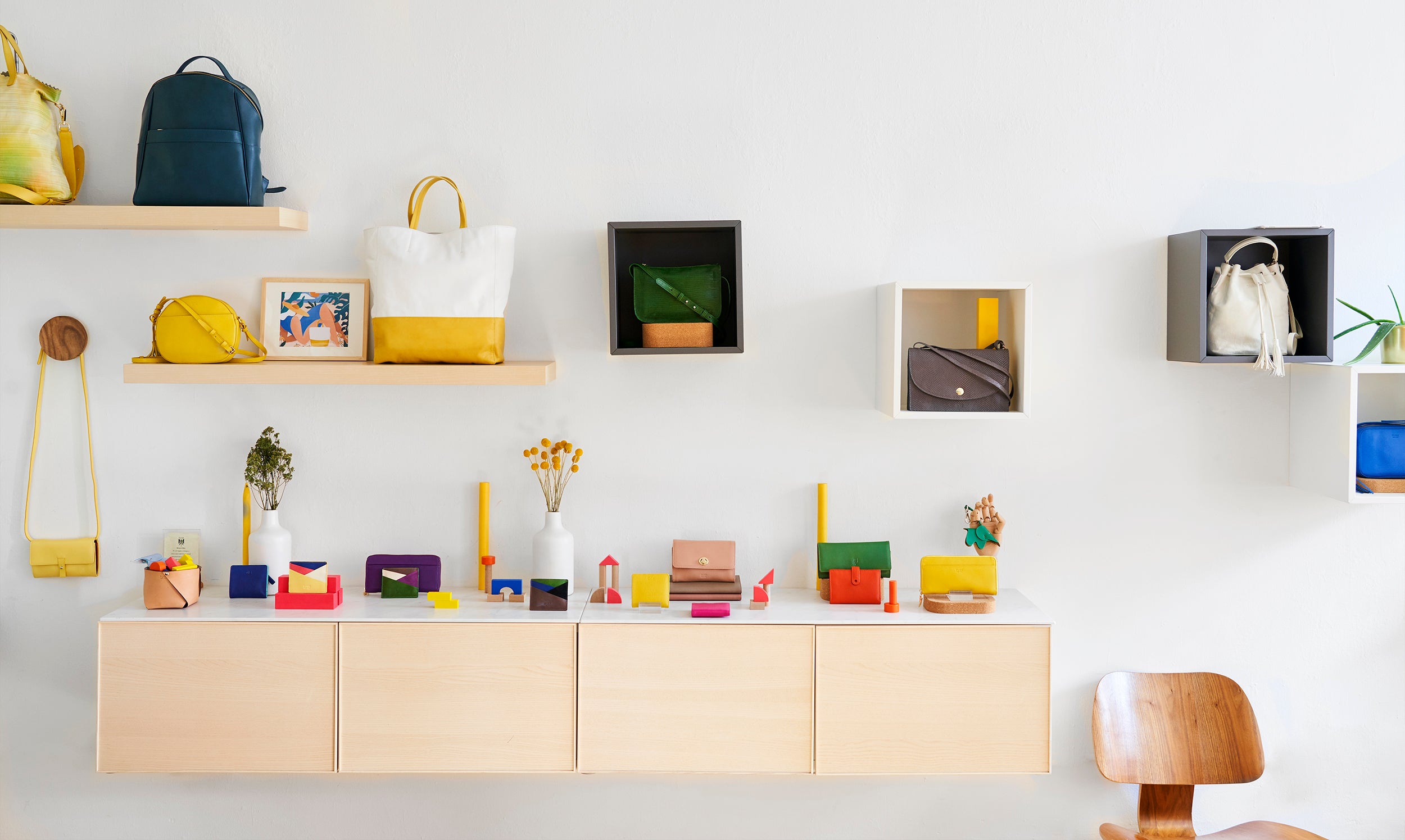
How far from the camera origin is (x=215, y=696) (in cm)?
198

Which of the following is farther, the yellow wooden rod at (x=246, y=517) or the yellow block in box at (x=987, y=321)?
the yellow wooden rod at (x=246, y=517)

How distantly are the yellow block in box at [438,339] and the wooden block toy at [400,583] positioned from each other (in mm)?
503

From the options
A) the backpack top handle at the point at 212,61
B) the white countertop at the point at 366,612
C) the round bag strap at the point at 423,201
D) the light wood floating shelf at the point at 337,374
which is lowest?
the white countertop at the point at 366,612

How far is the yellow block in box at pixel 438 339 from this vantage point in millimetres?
2025

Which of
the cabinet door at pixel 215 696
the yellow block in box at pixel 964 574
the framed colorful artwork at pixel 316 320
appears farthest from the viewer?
the framed colorful artwork at pixel 316 320

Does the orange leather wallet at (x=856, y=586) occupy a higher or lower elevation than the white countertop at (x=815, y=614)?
higher

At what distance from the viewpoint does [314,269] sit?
7.30 ft

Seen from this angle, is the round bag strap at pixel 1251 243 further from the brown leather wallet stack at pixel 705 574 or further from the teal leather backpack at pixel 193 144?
the teal leather backpack at pixel 193 144

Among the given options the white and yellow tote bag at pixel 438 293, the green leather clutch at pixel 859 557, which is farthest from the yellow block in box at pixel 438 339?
the green leather clutch at pixel 859 557

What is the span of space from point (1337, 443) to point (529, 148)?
6.53 ft

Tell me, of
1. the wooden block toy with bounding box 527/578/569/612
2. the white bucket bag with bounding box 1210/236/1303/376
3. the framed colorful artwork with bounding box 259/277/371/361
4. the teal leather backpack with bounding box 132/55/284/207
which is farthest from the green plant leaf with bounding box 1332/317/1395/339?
the teal leather backpack with bounding box 132/55/284/207

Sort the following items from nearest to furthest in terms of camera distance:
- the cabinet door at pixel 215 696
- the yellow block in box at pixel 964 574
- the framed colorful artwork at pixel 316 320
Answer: the cabinet door at pixel 215 696, the yellow block in box at pixel 964 574, the framed colorful artwork at pixel 316 320

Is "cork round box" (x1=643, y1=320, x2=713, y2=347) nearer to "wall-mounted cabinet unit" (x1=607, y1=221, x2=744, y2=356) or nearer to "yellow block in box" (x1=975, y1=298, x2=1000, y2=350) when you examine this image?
"wall-mounted cabinet unit" (x1=607, y1=221, x2=744, y2=356)

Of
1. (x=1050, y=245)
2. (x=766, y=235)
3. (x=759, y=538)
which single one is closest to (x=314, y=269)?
(x=766, y=235)
